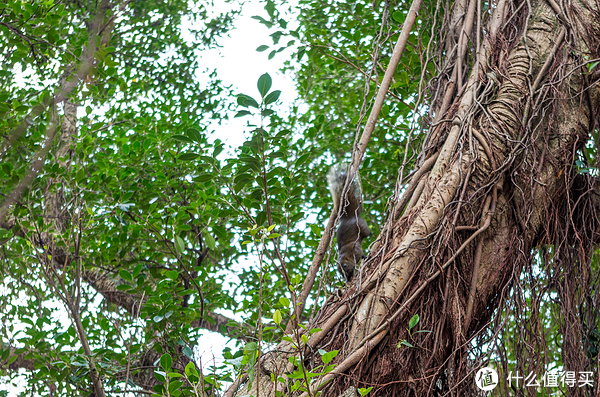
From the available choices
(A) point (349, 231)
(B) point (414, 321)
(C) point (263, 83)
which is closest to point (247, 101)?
(C) point (263, 83)

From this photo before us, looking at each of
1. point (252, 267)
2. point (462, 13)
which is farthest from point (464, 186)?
point (252, 267)

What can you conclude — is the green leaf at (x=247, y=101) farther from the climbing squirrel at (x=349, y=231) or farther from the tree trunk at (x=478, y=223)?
the climbing squirrel at (x=349, y=231)

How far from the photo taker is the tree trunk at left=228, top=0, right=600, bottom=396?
1604 millimetres

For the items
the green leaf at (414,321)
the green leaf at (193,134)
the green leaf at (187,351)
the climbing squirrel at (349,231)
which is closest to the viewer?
the green leaf at (414,321)

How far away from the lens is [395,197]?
1911 mm

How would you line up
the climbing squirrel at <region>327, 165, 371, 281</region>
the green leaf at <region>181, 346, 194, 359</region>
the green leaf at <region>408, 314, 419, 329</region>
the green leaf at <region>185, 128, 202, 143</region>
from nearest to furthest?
the green leaf at <region>408, 314, 419, 329</region>, the green leaf at <region>185, 128, 202, 143</region>, the green leaf at <region>181, 346, 194, 359</region>, the climbing squirrel at <region>327, 165, 371, 281</region>

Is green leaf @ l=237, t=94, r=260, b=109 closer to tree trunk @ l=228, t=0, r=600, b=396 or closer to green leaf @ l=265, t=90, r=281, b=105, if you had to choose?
green leaf @ l=265, t=90, r=281, b=105

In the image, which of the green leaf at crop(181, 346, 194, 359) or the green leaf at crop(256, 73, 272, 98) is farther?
the green leaf at crop(181, 346, 194, 359)

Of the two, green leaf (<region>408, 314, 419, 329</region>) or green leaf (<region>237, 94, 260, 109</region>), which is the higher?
green leaf (<region>237, 94, 260, 109</region>)

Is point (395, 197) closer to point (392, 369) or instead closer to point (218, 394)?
point (392, 369)

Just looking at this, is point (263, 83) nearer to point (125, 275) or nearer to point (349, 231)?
point (125, 275)

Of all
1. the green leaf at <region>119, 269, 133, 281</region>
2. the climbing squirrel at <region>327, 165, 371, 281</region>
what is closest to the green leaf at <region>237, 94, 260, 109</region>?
the green leaf at <region>119, 269, 133, 281</region>

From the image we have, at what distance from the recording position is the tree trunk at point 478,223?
1.60 metres

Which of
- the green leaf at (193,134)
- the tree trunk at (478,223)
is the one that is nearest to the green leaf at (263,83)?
the green leaf at (193,134)
